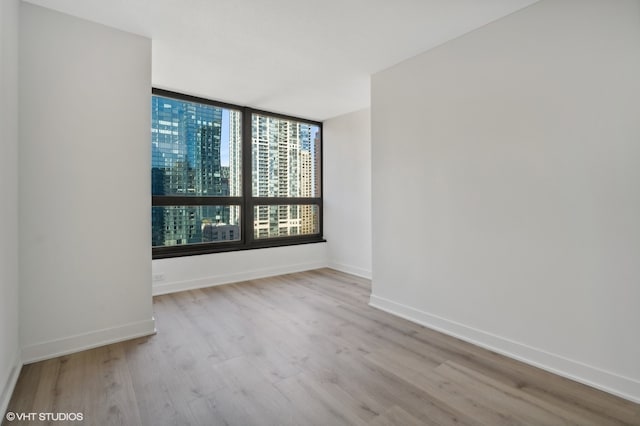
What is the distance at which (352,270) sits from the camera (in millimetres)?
5070

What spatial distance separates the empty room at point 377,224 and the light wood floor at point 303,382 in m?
0.02

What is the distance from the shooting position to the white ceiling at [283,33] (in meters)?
2.32

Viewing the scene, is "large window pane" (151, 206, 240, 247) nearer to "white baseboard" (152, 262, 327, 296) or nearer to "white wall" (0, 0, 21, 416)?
"white baseboard" (152, 262, 327, 296)

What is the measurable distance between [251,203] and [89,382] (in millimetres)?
3186

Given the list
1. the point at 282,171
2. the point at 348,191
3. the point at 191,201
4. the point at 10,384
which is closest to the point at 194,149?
the point at 191,201

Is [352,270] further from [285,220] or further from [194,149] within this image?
[194,149]

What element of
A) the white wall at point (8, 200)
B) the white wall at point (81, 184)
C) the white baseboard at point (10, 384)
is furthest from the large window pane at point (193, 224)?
the white baseboard at point (10, 384)

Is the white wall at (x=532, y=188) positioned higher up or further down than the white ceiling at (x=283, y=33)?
further down

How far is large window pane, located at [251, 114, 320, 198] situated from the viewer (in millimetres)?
5016

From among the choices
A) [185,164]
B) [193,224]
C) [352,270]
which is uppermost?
[185,164]

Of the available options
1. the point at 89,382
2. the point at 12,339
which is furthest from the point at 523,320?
the point at 12,339

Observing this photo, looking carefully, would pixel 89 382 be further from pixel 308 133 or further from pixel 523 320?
pixel 308 133

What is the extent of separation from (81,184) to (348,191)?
3.62 m

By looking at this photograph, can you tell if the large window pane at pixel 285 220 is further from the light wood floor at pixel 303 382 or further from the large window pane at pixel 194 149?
the light wood floor at pixel 303 382
